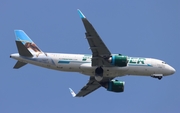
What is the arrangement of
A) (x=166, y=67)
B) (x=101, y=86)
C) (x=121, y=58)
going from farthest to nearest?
(x=101, y=86)
(x=166, y=67)
(x=121, y=58)

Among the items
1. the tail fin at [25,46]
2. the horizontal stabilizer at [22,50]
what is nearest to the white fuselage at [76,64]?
the horizontal stabilizer at [22,50]

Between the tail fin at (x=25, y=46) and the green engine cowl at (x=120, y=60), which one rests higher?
the tail fin at (x=25, y=46)

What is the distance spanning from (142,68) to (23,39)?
19048mm

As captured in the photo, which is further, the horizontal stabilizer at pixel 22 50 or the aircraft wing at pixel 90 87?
the aircraft wing at pixel 90 87

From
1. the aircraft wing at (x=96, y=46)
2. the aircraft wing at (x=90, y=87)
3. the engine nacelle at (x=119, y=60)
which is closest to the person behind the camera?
the aircraft wing at (x=96, y=46)

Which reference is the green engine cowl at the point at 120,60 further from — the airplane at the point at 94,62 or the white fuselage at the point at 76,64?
the white fuselage at the point at 76,64

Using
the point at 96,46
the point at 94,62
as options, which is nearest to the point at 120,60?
the point at 94,62

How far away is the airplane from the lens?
200 feet

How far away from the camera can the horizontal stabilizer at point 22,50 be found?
6041cm

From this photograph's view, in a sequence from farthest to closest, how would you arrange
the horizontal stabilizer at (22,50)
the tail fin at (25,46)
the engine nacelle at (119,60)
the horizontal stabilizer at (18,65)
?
the horizontal stabilizer at (18,65), the tail fin at (25,46), the engine nacelle at (119,60), the horizontal stabilizer at (22,50)

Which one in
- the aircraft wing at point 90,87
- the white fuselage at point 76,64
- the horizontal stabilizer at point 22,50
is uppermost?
the horizontal stabilizer at point 22,50

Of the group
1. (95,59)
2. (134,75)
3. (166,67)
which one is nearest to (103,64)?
(95,59)

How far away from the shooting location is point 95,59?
61.1m

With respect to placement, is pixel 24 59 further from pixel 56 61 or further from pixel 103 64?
pixel 103 64
